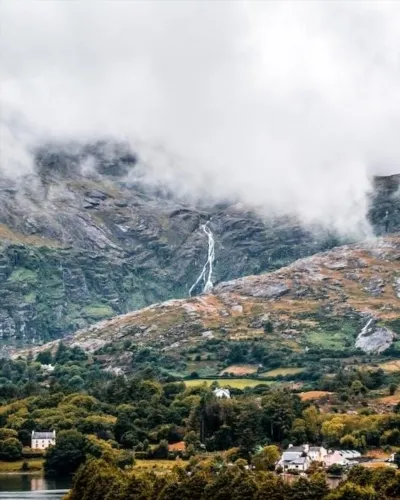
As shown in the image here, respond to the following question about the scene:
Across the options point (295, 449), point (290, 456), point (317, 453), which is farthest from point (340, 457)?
point (295, 449)

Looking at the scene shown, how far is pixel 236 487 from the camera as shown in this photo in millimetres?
128625

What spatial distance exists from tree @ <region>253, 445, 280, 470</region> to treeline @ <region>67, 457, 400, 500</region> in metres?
35.3

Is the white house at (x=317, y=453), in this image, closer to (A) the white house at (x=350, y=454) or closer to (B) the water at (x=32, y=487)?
(A) the white house at (x=350, y=454)

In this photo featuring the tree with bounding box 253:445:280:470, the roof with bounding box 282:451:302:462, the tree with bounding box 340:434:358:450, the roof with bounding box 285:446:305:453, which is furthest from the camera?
the tree with bounding box 340:434:358:450

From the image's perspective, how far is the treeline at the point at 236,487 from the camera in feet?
409

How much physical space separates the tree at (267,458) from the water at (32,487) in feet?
102

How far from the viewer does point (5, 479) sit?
636 ft

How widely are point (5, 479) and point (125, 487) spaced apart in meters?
66.6

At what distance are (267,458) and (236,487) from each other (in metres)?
54.4

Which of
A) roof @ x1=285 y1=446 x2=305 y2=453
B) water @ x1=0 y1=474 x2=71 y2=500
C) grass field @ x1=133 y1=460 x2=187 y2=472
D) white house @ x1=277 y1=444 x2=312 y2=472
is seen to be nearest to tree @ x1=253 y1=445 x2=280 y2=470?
white house @ x1=277 y1=444 x2=312 y2=472

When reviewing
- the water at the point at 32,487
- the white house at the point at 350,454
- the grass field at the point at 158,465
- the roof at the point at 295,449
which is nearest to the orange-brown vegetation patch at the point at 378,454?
the white house at the point at 350,454

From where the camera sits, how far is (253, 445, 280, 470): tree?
7008 inches

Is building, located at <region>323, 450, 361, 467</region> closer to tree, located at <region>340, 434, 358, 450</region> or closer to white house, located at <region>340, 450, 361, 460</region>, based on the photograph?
white house, located at <region>340, 450, 361, 460</region>

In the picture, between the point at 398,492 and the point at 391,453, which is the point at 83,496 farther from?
the point at 391,453
